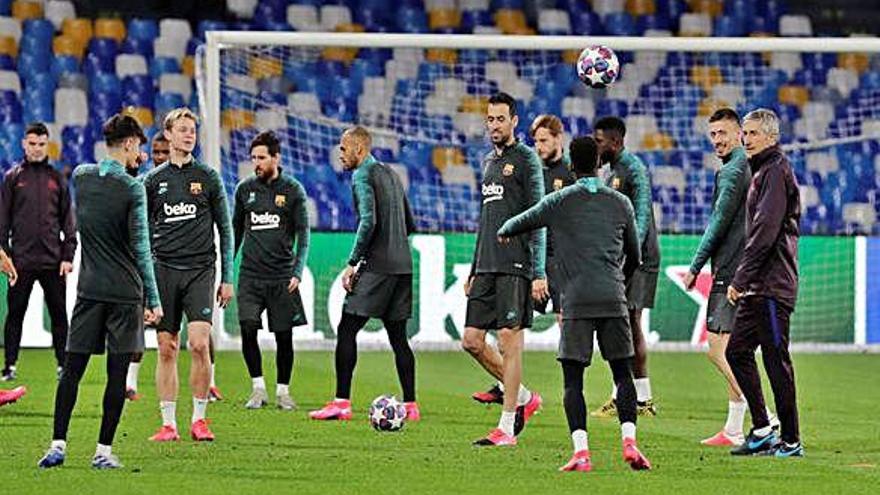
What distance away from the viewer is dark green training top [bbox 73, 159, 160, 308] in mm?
9555

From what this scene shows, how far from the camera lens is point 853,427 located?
12.6 meters

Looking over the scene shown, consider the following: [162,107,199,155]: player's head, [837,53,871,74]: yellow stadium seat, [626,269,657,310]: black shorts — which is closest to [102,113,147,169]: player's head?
[162,107,199,155]: player's head

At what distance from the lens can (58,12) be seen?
24.7m

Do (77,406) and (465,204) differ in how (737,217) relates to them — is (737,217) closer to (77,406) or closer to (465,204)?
(77,406)

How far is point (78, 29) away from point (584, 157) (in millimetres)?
15866

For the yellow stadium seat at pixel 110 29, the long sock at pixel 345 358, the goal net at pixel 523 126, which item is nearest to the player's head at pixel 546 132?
the long sock at pixel 345 358

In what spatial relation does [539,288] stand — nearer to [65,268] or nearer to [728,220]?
[728,220]

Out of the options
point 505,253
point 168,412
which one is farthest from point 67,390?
point 505,253

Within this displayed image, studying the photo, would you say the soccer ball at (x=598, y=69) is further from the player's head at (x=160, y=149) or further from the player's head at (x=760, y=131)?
the player's head at (x=760, y=131)

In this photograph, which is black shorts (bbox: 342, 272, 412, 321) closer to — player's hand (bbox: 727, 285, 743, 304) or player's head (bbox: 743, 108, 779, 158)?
player's hand (bbox: 727, 285, 743, 304)

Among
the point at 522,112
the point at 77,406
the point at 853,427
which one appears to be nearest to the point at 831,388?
the point at 853,427

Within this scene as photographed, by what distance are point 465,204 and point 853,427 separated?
32.3 ft

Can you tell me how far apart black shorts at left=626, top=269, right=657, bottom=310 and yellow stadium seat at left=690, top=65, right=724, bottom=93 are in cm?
1030

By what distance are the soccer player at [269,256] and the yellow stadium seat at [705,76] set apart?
10.7 metres
